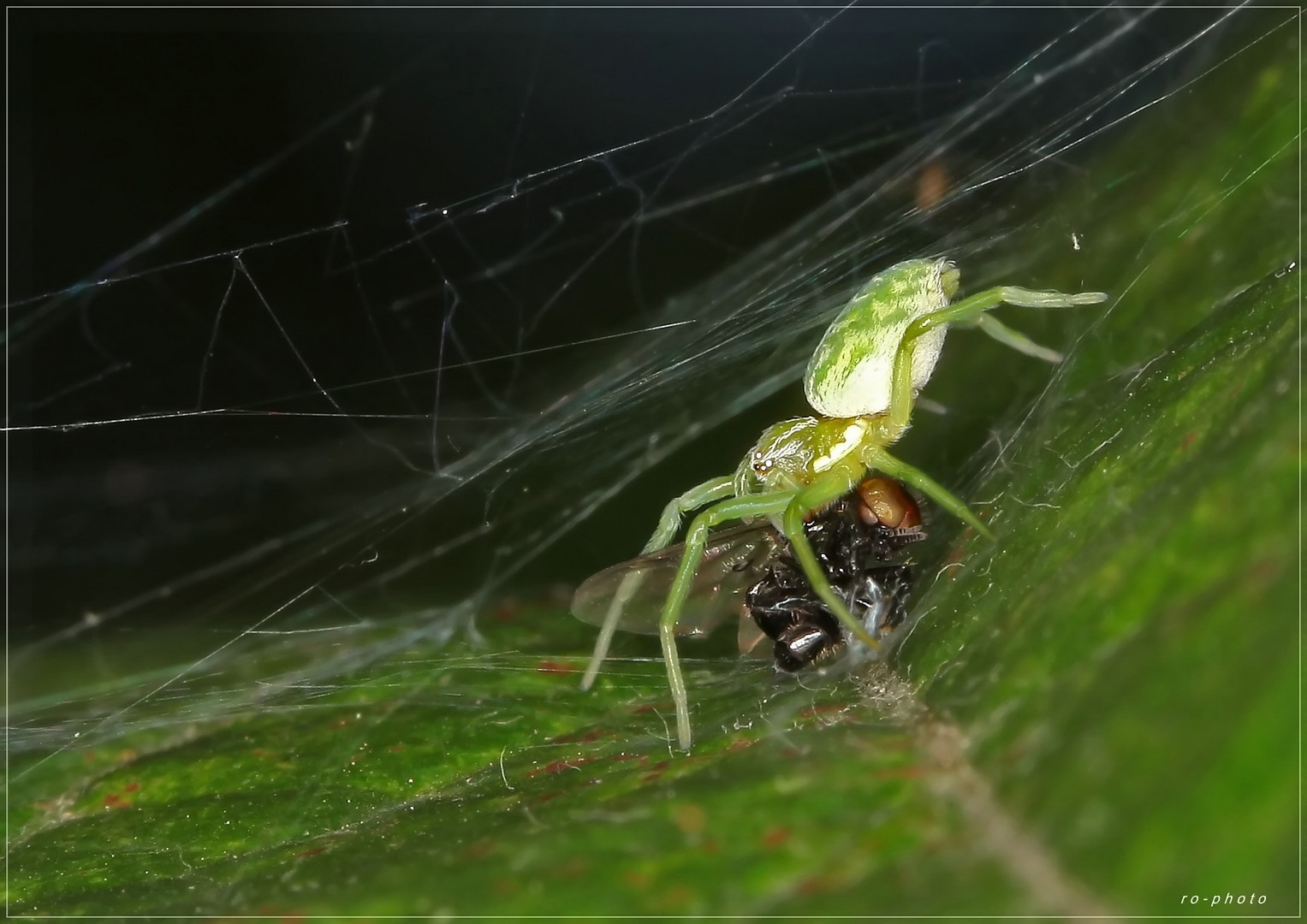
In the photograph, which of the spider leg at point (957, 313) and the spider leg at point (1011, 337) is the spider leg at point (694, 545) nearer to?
the spider leg at point (957, 313)

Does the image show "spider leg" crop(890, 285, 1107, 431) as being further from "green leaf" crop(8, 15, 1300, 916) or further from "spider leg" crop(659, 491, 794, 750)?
"spider leg" crop(659, 491, 794, 750)

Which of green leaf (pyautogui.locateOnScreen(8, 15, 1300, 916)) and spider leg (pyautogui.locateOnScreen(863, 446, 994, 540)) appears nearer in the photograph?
green leaf (pyautogui.locateOnScreen(8, 15, 1300, 916))

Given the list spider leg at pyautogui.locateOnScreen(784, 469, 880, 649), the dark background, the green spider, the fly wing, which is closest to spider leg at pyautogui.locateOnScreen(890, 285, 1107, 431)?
the green spider

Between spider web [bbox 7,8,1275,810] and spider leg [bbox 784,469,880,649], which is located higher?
spider web [bbox 7,8,1275,810]

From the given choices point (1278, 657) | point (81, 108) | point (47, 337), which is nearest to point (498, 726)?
point (1278, 657)

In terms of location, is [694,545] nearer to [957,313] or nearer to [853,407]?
[853,407]
